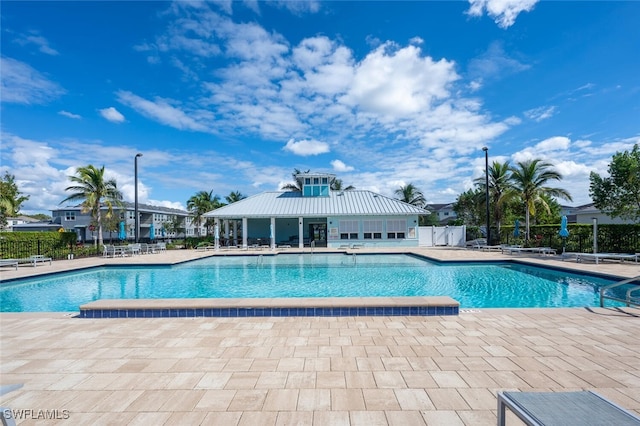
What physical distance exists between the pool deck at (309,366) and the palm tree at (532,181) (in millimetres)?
16617

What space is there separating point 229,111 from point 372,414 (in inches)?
741

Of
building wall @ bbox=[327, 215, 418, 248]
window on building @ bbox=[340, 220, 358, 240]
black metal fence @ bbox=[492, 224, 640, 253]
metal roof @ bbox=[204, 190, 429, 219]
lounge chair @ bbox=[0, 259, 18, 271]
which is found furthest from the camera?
window on building @ bbox=[340, 220, 358, 240]

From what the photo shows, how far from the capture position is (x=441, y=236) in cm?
2528

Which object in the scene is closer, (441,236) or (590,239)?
(590,239)

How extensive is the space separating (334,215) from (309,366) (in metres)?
20.1

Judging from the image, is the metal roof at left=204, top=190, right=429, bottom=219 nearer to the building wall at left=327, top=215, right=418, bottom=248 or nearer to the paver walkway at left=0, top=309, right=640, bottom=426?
the building wall at left=327, top=215, right=418, bottom=248

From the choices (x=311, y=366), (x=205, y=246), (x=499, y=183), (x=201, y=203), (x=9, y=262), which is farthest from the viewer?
(x=201, y=203)

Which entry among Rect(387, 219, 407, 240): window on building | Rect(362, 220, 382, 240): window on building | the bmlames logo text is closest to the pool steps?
the bmlames logo text

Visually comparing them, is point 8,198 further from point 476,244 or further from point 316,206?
point 476,244

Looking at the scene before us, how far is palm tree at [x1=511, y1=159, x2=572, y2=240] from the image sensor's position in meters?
19.6

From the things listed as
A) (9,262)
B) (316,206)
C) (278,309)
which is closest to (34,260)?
(9,262)

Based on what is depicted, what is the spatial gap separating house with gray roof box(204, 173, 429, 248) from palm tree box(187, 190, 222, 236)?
8.10m

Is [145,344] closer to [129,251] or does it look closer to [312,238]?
[129,251]

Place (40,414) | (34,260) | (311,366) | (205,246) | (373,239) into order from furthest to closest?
(205,246) → (373,239) → (34,260) → (311,366) → (40,414)
